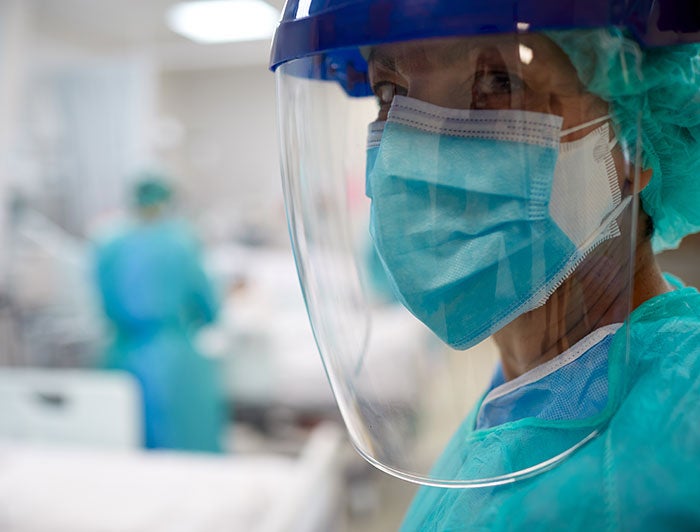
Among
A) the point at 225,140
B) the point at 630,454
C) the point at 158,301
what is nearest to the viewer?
the point at 630,454

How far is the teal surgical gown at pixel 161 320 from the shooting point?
253cm

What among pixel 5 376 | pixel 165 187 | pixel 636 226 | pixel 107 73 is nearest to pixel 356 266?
Answer: pixel 636 226

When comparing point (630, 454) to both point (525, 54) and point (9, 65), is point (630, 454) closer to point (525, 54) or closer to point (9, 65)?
point (525, 54)

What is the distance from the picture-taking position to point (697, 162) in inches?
21.0

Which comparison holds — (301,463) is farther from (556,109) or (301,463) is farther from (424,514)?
(556,109)

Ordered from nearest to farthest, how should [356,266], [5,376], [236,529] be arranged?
[356,266], [236,529], [5,376]

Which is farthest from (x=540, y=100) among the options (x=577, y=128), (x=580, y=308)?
(x=580, y=308)

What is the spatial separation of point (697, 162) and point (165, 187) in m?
2.40

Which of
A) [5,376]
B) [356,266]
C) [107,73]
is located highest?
[107,73]

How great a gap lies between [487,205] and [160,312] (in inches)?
88.1

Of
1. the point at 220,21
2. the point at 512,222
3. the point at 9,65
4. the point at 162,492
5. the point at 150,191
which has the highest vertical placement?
the point at 220,21

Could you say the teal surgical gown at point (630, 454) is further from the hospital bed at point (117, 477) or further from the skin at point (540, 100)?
the hospital bed at point (117, 477)

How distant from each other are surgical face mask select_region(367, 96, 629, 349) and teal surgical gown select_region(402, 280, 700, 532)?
75mm

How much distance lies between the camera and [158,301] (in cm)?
255
